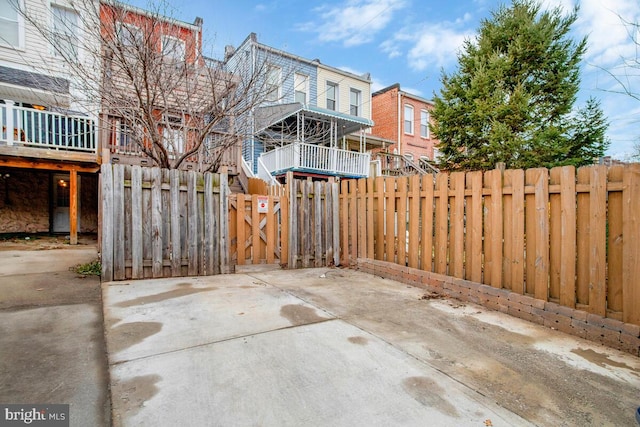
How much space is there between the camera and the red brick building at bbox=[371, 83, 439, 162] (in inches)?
816

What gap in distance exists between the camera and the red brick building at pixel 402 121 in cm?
2072

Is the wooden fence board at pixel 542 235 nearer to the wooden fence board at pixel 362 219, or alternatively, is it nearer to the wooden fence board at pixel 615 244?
the wooden fence board at pixel 615 244

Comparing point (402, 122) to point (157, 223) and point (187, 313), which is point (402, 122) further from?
point (187, 313)

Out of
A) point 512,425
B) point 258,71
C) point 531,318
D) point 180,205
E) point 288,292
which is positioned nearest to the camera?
point 512,425

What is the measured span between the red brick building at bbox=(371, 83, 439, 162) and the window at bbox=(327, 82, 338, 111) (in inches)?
182

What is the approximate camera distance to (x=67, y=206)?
11.9m

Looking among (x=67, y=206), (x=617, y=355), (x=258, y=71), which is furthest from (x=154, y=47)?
(x=67, y=206)

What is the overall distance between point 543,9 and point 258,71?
8862mm

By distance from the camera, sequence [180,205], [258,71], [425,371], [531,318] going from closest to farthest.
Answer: [425,371], [531,318], [180,205], [258,71]

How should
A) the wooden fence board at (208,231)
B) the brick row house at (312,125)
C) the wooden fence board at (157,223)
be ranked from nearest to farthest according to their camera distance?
the wooden fence board at (157,223) < the wooden fence board at (208,231) < the brick row house at (312,125)

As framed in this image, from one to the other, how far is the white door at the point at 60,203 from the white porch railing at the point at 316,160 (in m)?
7.55

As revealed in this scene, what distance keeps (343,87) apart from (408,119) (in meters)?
5.87

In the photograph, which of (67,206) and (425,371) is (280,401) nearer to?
(425,371)

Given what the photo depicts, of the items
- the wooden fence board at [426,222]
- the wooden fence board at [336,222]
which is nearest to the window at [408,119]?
the wooden fence board at [336,222]
